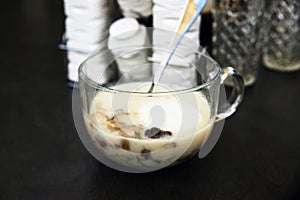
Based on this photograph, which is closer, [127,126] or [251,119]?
[127,126]

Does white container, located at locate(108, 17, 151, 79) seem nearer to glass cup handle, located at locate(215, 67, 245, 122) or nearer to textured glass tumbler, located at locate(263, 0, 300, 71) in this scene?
glass cup handle, located at locate(215, 67, 245, 122)

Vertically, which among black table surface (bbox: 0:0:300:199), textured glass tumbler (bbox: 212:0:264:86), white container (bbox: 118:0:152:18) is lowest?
black table surface (bbox: 0:0:300:199)

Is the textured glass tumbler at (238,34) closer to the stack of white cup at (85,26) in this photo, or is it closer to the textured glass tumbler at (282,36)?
the textured glass tumbler at (282,36)

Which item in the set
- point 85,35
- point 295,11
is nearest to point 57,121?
point 85,35

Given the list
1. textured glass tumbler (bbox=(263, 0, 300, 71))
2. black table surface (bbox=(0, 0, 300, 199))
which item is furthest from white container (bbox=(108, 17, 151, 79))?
textured glass tumbler (bbox=(263, 0, 300, 71))

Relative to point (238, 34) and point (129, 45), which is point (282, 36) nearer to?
point (238, 34)

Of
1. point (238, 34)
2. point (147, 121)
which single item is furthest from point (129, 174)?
point (238, 34)

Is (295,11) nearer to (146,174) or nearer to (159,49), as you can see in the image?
(159,49)
